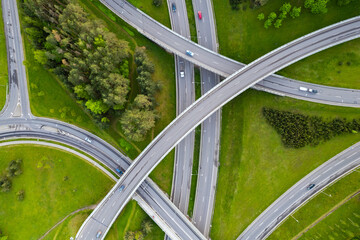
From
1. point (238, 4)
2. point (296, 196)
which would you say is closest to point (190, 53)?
point (238, 4)

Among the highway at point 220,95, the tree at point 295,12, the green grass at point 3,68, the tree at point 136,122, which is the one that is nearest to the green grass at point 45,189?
the highway at point 220,95

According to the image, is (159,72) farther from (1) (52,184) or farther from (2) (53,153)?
(1) (52,184)

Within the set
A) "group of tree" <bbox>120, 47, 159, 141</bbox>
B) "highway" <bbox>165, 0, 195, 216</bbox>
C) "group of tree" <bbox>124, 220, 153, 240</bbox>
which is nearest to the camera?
"group of tree" <bbox>120, 47, 159, 141</bbox>

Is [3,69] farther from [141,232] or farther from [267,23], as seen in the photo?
[267,23]

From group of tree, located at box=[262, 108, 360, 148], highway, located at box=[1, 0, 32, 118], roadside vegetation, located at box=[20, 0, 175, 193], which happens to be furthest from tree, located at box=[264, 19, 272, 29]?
highway, located at box=[1, 0, 32, 118]

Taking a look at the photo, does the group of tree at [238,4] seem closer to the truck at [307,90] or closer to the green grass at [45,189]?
the truck at [307,90]

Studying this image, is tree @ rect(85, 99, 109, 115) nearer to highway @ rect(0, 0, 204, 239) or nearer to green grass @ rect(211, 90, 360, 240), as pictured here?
highway @ rect(0, 0, 204, 239)

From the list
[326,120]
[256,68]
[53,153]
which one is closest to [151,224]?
[53,153]
